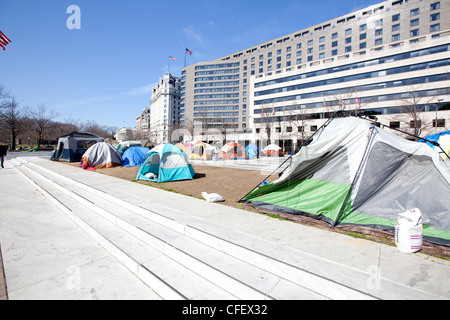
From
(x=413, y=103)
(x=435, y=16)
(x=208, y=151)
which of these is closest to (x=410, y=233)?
(x=208, y=151)

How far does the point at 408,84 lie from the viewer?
37344mm

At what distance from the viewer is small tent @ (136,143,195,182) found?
10539mm

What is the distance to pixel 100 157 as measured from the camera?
16.2m

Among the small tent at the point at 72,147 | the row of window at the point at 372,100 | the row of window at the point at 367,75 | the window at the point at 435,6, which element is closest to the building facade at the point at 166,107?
the row of window at the point at 367,75

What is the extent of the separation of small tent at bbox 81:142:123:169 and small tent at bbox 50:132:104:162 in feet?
20.1

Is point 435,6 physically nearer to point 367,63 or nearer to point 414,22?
point 414,22

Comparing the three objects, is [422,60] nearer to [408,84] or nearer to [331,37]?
[408,84]

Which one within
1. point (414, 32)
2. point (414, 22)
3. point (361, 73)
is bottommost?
point (361, 73)

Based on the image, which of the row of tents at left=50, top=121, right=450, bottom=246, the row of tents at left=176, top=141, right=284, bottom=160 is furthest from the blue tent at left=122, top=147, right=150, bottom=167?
the row of tents at left=50, top=121, right=450, bottom=246

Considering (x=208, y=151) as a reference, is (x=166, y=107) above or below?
above

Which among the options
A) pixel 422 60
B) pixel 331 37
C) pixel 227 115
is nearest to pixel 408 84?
pixel 422 60

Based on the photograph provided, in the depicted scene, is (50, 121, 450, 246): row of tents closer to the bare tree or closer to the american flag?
the american flag

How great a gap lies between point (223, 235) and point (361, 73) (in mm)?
51325
